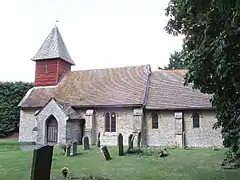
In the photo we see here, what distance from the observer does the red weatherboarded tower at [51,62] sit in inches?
1206

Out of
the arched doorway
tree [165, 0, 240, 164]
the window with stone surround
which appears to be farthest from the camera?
the window with stone surround

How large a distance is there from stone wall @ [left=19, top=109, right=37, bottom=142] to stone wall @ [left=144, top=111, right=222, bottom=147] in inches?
475

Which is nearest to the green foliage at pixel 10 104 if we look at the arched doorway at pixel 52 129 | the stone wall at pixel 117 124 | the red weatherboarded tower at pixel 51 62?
the red weatherboarded tower at pixel 51 62

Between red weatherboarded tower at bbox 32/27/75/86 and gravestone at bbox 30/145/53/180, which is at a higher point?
red weatherboarded tower at bbox 32/27/75/86

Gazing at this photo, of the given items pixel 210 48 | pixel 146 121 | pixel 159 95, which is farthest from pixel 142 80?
pixel 210 48

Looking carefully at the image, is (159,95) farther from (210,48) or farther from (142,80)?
(210,48)

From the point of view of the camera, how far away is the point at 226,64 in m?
7.84

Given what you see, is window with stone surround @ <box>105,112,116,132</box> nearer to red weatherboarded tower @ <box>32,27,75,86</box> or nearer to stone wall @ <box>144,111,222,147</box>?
stone wall @ <box>144,111,222,147</box>

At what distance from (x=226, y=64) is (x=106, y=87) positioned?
809 inches

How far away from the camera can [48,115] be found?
25906mm

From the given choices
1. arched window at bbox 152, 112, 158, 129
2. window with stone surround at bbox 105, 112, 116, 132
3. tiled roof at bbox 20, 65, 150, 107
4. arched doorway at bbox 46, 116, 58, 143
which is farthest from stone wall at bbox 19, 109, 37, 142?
arched window at bbox 152, 112, 158, 129

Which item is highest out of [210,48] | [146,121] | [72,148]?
[210,48]

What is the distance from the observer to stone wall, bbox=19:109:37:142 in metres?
28.7

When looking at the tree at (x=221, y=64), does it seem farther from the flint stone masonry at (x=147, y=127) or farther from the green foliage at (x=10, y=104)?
the green foliage at (x=10, y=104)
